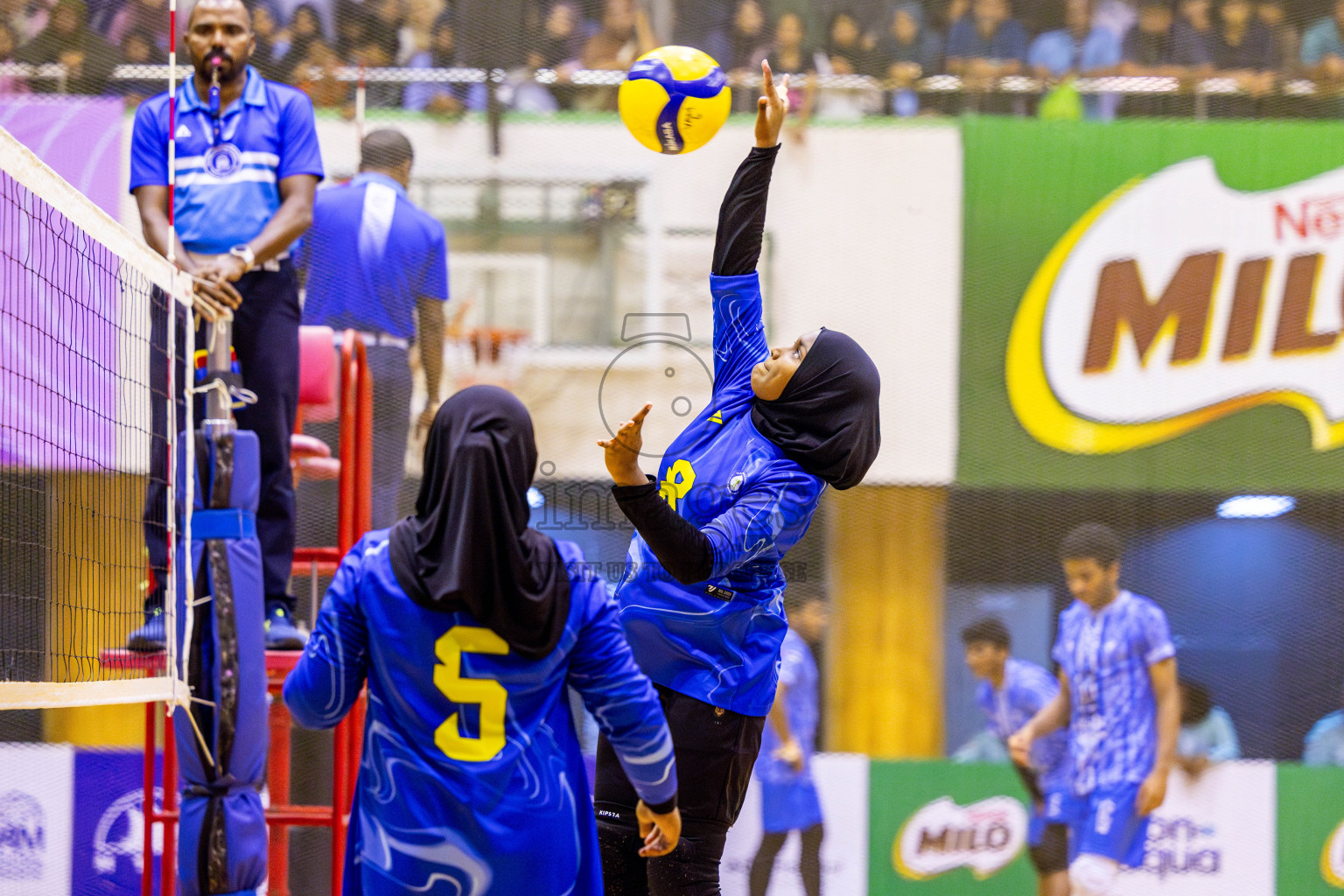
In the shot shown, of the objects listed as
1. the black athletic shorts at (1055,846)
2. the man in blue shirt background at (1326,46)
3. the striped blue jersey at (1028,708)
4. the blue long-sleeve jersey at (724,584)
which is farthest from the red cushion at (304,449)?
the man in blue shirt background at (1326,46)

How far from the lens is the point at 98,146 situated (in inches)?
226

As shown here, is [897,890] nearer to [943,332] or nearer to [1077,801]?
[1077,801]

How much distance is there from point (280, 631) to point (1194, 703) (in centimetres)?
385

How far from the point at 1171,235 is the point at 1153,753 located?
7.14 feet

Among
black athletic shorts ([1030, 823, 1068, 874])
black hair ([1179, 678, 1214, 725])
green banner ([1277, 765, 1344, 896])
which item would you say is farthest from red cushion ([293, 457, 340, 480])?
green banner ([1277, 765, 1344, 896])

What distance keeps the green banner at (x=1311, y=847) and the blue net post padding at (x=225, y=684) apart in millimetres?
4305

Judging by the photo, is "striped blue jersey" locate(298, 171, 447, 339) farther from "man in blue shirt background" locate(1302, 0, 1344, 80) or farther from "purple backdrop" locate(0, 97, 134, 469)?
"man in blue shirt background" locate(1302, 0, 1344, 80)

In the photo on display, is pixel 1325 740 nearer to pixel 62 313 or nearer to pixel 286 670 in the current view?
pixel 286 670

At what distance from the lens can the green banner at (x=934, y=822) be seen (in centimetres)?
561

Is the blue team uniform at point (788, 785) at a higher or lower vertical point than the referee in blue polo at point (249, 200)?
lower

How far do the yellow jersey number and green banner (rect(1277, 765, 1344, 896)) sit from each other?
3958mm

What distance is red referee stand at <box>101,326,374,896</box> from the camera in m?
3.83

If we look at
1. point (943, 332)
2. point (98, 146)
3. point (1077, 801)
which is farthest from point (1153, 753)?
point (98, 146)

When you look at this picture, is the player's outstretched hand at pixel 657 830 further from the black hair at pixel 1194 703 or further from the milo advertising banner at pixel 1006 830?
the black hair at pixel 1194 703
